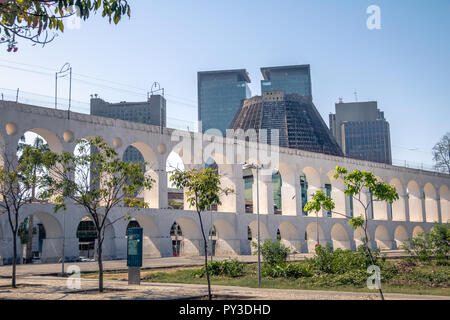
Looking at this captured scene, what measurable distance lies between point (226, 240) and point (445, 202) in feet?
128

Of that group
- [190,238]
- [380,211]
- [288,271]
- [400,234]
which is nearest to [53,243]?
[190,238]

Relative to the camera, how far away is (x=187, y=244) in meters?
41.2

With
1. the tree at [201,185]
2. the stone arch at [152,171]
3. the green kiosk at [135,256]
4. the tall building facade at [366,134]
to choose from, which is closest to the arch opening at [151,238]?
the stone arch at [152,171]

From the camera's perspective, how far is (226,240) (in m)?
43.2

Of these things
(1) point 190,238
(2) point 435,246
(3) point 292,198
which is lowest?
(2) point 435,246

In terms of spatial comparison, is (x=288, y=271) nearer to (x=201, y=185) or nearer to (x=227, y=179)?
(x=201, y=185)

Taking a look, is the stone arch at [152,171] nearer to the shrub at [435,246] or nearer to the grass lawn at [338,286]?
the grass lawn at [338,286]

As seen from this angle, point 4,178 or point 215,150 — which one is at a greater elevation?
point 215,150

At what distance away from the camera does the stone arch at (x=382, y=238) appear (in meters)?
56.2

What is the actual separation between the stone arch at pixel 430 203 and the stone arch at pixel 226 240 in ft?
111

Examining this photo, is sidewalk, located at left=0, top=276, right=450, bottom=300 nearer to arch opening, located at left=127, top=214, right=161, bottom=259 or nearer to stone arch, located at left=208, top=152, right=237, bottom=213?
arch opening, located at left=127, top=214, right=161, bottom=259

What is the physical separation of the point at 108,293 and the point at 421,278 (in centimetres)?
1191
